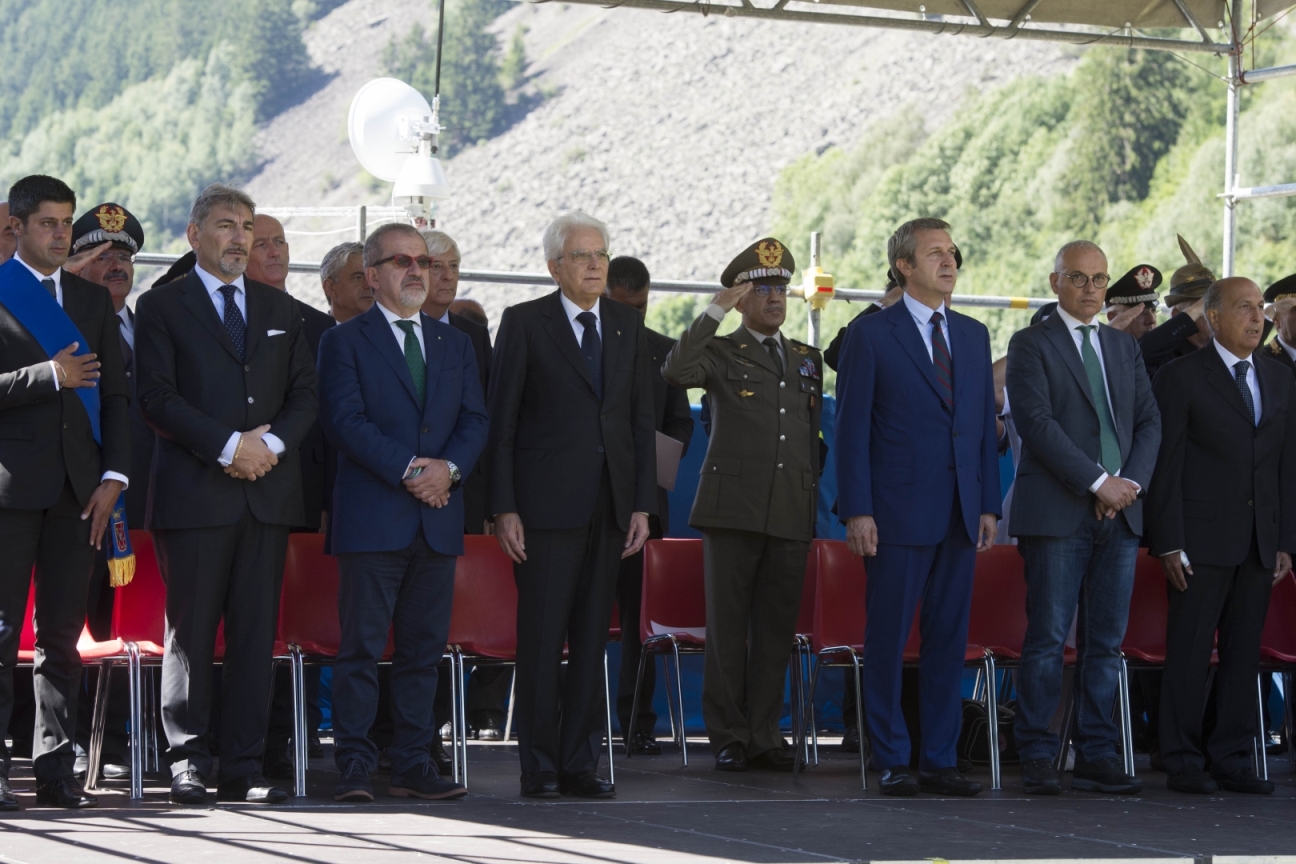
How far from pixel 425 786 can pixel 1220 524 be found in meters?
2.86

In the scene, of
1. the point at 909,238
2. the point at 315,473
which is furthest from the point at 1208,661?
the point at 315,473

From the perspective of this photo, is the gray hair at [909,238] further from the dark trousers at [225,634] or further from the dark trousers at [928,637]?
the dark trousers at [225,634]

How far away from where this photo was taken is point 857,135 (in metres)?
68.8

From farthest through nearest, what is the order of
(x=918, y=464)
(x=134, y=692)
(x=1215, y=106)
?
(x=1215, y=106) < (x=918, y=464) < (x=134, y=692)

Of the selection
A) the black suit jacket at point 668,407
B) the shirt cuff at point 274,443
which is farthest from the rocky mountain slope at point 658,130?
the shirt cuff at point 274,443

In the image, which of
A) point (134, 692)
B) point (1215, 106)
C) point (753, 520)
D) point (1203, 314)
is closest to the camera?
point (134, 692)

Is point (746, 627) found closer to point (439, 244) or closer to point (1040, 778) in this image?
point (1040, 778)

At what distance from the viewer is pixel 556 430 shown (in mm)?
5387

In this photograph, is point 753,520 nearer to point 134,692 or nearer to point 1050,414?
point 1050,414

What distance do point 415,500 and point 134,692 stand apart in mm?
1014

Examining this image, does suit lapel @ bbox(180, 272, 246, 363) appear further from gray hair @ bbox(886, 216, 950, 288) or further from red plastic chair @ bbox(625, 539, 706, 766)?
gray hair @ bbox(886, 216, 950, 288)

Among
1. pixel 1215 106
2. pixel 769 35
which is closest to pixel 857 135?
pixel 769 35

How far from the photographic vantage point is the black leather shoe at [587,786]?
17.5ft

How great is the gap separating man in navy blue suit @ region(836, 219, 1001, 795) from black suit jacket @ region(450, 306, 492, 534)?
4.51 ft
